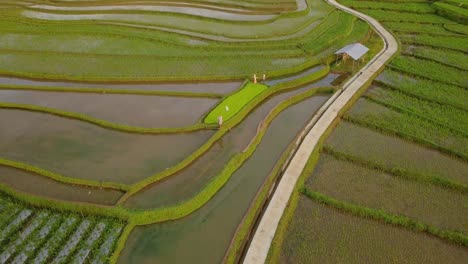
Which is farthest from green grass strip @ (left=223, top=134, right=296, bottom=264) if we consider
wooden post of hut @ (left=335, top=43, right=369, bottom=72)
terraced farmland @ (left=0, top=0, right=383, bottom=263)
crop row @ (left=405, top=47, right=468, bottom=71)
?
crop row @ (left=405, top=47, right=468, bottom=71)

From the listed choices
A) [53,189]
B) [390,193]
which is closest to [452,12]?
[390,193]

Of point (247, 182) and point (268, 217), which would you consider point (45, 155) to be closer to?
point (247, 182)

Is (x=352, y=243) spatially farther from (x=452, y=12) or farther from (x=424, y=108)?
(x=452, y=12)

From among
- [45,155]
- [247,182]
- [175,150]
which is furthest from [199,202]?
[45,155]

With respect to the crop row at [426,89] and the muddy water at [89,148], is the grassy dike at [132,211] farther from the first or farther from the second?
the crop row at [426,89]

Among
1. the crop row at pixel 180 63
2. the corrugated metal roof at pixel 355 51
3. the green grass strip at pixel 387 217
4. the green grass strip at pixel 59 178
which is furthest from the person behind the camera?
the corrugated metal roof at pixel 355 51

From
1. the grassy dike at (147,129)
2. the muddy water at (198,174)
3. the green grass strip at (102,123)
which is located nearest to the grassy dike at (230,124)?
the grassy dike at (147,129)

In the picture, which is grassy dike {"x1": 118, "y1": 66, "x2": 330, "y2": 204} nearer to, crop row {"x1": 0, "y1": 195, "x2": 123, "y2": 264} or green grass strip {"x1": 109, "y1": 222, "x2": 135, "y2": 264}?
green grass strip {"x1": 109, "y1": 222, "x2": 135, "y2": 264}
